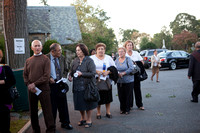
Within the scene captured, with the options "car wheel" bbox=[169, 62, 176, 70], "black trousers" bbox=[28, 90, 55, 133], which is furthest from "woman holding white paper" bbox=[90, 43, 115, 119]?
"car wheel" bbox=[169, 62, 176, 70]

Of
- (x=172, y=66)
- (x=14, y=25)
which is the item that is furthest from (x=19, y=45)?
(x=172, y=66)

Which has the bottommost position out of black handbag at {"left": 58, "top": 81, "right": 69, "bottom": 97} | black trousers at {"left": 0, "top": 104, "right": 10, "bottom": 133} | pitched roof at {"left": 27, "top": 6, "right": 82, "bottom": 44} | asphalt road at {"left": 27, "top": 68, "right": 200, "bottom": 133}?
asphalt road at {"left": 27, "top": 68, "right": 200, "bottom": 133}

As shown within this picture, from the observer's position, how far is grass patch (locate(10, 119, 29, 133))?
5.03 m

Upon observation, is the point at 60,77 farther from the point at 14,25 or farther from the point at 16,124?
the point at 14,25

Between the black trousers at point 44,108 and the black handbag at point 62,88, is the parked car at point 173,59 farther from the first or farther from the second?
the black trousers at point 44,108

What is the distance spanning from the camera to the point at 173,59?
66.1ft

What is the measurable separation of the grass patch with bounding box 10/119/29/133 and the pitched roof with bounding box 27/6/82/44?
24506mm

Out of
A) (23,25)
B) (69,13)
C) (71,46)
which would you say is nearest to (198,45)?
(23,25)

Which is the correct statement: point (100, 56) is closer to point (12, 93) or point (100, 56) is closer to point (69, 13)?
point (12, 93)

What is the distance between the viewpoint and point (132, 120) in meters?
5.54

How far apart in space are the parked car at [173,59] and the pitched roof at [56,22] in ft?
46.0

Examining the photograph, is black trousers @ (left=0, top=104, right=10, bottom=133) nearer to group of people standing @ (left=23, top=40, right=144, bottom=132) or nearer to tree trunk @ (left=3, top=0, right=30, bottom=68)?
group of people standing @ (left=23, top=40, right=144, bottom=132)

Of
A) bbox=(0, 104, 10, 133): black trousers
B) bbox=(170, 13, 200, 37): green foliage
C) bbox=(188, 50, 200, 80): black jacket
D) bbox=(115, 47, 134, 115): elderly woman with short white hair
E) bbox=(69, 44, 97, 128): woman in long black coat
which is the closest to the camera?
bbox=(0, 104, 10, 133): black trousers

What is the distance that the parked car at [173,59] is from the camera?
19859 millimetres
